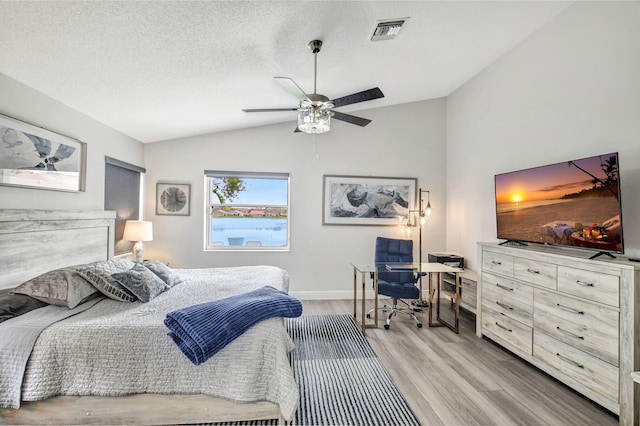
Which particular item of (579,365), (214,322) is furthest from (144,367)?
(579,365)

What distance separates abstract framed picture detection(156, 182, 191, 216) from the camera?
14.2 feet

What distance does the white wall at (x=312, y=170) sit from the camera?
437 cm

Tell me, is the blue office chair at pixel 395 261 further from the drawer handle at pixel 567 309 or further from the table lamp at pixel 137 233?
the table lamp at pixel 137 233

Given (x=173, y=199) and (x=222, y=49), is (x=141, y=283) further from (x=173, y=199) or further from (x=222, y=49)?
(x=173, y=199)

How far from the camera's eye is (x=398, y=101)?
4.57 meters

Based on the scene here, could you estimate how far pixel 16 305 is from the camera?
1.90m

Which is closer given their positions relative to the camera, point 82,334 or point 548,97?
point 82,334

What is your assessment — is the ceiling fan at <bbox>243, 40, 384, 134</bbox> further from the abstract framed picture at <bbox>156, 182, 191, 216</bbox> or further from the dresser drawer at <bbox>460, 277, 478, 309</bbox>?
the abstract framed picture at <bbox>156, 182, 191, 216</bbox>

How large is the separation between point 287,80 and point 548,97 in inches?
107

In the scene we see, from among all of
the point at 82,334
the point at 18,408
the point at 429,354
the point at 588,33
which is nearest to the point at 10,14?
the point at 82,334

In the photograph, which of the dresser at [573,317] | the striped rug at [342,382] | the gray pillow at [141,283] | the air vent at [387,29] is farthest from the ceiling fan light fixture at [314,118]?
the dresser at [573,317]

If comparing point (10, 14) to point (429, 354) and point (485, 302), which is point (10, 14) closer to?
point (429, 354)

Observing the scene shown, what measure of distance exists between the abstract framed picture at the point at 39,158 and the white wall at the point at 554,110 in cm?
474

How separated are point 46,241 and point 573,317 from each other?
4.31 meters
